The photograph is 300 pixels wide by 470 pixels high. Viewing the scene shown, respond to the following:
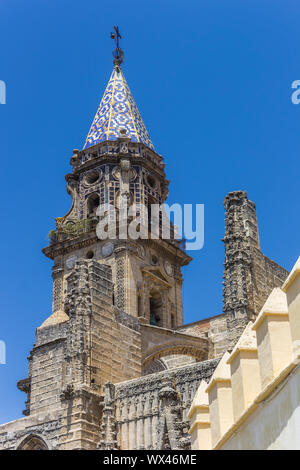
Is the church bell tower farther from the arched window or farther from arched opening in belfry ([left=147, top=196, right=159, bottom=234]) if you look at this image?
the arched window

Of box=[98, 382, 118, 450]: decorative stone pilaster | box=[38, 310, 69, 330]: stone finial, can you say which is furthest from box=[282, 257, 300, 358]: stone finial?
box=[38, 310, 69, 330]: stone finial

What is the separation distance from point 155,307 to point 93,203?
6.25 m

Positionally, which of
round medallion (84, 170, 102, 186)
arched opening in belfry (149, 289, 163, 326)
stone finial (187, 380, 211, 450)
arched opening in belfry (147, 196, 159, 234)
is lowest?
stone finial (187, 380, 211, 450)

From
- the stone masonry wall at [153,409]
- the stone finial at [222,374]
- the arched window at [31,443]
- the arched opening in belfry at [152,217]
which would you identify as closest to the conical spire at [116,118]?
the arched opening in belfry at [152,217]

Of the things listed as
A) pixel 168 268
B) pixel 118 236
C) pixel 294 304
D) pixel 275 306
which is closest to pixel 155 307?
pixel 168 268

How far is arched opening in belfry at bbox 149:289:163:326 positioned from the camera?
3450cm

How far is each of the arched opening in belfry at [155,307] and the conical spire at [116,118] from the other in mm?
8211

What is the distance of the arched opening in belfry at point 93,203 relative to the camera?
3665cm

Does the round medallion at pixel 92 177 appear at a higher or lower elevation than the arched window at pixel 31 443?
higher

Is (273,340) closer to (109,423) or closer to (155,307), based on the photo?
(109,423)

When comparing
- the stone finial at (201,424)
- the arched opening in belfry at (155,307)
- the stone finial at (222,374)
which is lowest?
the stone finial at (201,424)

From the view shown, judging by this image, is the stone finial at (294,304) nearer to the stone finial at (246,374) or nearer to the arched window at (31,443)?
the stone finial at (246,374)

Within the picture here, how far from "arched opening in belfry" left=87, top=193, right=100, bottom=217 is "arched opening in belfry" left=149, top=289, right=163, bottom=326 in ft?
17.0
